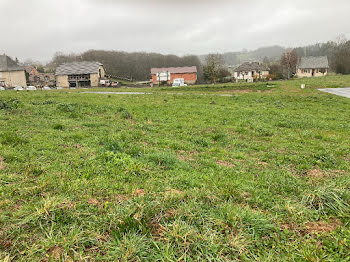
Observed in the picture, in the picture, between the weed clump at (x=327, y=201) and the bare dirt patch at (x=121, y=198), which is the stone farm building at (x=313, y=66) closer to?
the weed clump at (x=327, y=201)

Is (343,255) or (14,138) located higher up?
(14,138)

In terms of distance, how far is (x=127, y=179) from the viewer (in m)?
4.72

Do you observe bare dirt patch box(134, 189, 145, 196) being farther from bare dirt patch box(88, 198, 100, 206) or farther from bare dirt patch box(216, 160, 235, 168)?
bare dirt patch box(216, 160, 235, 168)

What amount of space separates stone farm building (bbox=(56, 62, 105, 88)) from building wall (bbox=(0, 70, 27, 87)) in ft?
28.7

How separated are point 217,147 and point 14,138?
6.44 metres

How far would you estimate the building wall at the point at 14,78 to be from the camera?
195 ft

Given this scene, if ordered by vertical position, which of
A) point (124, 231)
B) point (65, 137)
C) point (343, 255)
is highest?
point (65, 137)

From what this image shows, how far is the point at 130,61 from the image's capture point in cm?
9881

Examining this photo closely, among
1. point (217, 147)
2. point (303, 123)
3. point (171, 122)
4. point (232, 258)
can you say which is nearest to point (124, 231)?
point (232, 258)

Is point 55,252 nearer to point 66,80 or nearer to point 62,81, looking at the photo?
point 66,80

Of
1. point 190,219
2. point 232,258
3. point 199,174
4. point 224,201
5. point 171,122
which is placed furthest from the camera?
point 171,122

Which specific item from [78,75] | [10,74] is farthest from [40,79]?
[78,75]

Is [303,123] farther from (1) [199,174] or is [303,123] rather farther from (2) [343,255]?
(2) [343,255]

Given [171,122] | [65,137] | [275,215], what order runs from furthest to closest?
[171,122] < [65,137] < [275,215]
